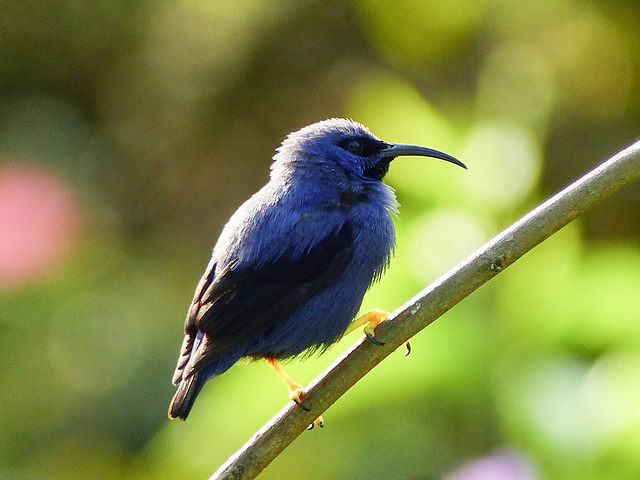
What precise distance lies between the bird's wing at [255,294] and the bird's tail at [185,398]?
5cm

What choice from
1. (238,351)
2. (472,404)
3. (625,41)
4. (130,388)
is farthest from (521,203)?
(130,388)

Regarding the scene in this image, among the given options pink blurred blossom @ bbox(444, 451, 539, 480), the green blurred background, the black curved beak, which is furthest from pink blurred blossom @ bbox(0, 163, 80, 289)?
pink blurred blossom @ bbox(444, 451, 539, 480)

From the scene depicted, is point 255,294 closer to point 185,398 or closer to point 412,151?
point 185,398

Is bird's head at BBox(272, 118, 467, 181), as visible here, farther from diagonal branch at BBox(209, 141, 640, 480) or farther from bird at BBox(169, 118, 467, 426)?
diagonal branch at BBox(209, 141, 640, 480)

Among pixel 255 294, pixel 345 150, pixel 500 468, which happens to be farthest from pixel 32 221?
pixel 500 468

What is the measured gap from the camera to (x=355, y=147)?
3928 mm

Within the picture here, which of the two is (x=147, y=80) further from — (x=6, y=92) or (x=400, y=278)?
(x=400, y=278)

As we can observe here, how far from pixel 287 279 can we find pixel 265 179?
390 cm

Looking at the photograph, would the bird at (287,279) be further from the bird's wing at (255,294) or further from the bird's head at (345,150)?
the bird's head at (345,150)

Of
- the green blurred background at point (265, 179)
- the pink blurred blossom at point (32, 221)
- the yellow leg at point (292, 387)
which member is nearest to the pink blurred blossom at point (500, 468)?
the green blurred background at point (265, 179)

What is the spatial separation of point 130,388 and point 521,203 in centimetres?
339

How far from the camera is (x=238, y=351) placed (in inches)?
134

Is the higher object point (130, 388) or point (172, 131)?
point (172, 131)

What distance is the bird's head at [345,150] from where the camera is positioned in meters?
3.84
